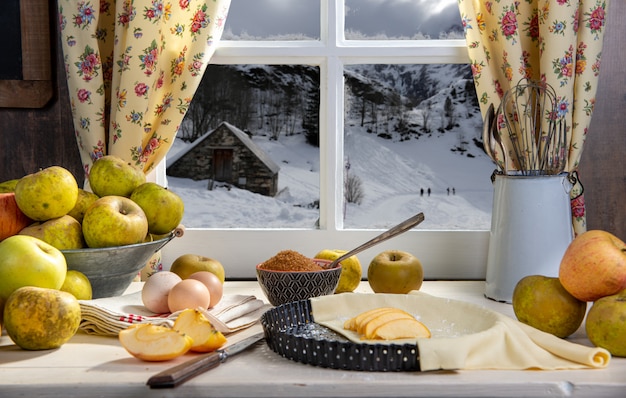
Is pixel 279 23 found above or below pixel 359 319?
above

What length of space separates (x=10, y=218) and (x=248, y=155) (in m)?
0.71

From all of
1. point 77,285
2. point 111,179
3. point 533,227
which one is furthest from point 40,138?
point 533,227

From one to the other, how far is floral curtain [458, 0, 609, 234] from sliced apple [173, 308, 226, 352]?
92 cm

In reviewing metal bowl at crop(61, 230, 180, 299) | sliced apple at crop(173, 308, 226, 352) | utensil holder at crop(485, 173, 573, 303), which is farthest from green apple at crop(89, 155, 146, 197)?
utensil holder at crop(485, 173, 573, 303)

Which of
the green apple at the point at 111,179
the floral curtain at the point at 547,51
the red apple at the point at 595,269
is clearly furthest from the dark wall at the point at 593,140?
the red apple at the point at 595,269

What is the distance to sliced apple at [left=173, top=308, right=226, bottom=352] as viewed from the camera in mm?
1099

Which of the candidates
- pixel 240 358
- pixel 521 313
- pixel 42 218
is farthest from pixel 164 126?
pixel 521 313

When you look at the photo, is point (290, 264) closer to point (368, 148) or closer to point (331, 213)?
point (331, 213)

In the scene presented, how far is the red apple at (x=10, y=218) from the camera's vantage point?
1.40 meters

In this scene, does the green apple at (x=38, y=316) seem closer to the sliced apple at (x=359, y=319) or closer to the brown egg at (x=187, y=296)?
the brown egg at (x=187, y=296)

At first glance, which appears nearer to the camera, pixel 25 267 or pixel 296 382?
pixel 296 382

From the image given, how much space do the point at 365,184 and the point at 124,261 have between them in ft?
2.47

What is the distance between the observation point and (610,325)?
3.52ft

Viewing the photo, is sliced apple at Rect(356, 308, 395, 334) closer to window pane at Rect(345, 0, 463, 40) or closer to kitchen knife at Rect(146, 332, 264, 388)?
kitchen knife at Rect(146, 332, 264, 388)
